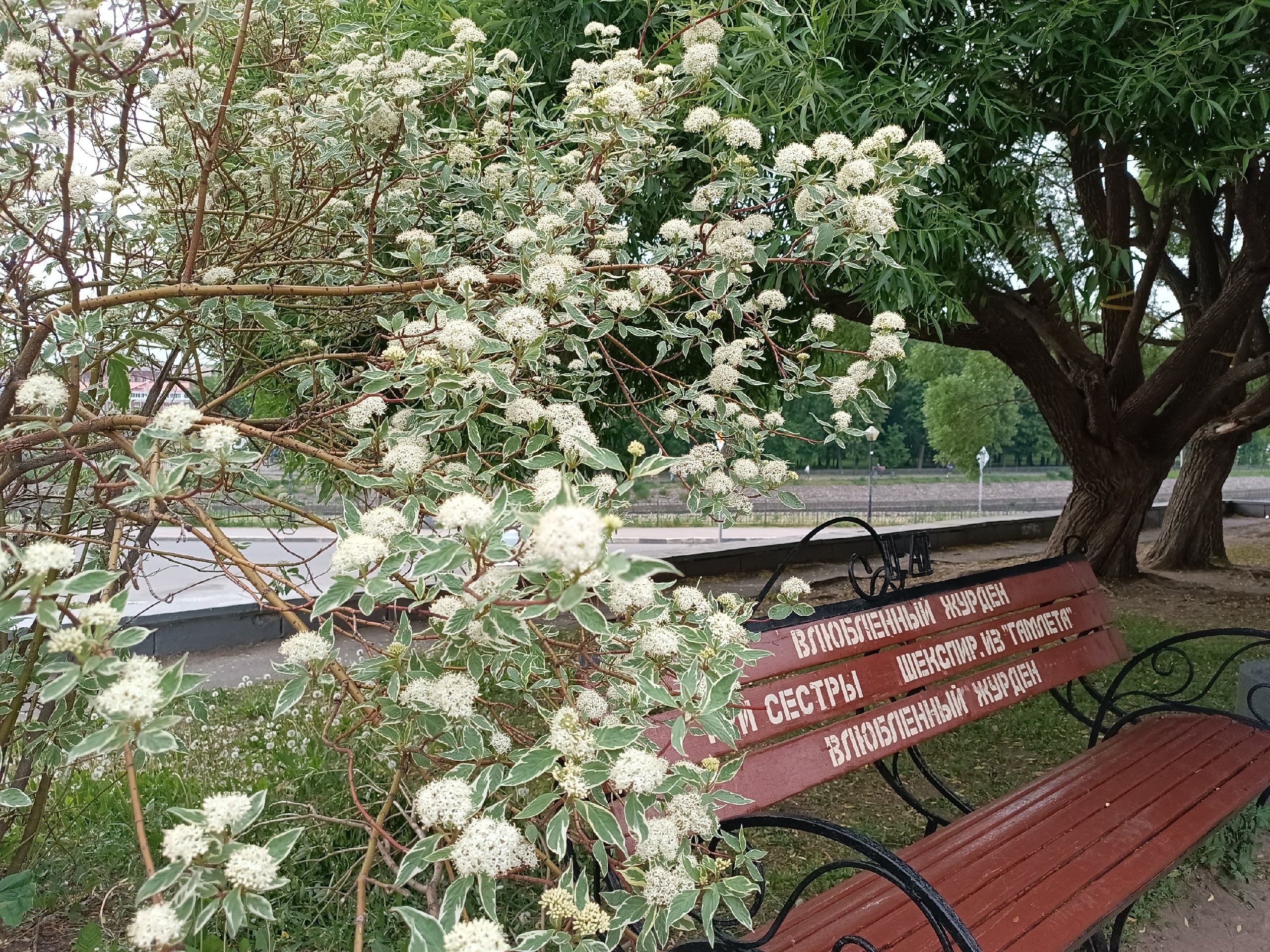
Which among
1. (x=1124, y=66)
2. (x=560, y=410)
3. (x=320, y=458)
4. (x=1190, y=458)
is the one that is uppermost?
(x=1124, y=66)

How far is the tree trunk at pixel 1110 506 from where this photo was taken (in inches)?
329

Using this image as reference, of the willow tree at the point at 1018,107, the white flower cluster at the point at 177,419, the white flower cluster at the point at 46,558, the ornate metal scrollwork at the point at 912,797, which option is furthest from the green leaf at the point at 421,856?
the willow tree at the point at 1018,107

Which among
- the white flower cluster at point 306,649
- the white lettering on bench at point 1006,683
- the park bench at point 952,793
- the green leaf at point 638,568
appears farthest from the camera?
the white lettering on bench at point 1006,683

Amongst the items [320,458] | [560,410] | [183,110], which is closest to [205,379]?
[183,110]

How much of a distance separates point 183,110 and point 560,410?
112 cm

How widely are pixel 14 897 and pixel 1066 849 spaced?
2.53 m

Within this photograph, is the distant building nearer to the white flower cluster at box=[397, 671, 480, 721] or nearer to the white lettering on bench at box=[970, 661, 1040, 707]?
the white flower cluster at box=[397, 671, 480, 721]

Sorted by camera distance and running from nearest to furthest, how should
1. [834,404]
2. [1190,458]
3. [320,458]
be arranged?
[320,458] < [834,404] < [1190,458]

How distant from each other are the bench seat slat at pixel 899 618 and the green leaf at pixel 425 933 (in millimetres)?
1460

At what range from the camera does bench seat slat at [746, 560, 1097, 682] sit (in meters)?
2.53

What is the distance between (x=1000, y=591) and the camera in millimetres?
3346

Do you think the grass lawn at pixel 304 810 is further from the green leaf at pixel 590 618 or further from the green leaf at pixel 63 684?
the green leaf at pixel 590 618

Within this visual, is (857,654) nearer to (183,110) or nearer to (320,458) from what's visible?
(320,458)

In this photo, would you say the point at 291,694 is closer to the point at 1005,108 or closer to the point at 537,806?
the point at 537,806
